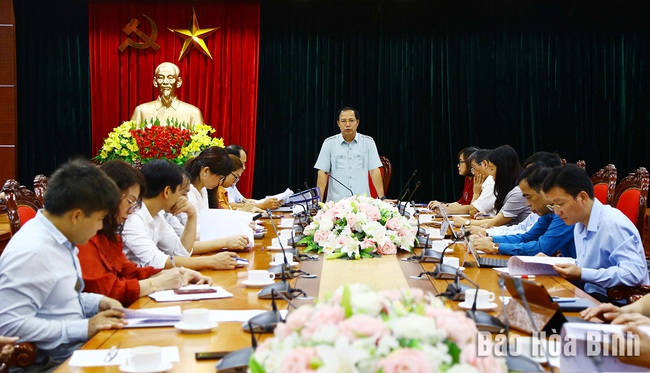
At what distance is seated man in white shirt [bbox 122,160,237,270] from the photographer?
121 inches

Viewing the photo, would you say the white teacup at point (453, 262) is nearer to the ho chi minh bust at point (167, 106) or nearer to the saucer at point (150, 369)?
the saucer at point (150, 369)

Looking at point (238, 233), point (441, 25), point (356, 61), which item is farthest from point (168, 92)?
point (238, 233)

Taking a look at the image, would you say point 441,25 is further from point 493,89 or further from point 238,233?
point 238,233

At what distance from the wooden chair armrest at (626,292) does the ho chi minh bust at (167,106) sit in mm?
5397

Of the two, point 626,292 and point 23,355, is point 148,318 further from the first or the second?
point 626,292

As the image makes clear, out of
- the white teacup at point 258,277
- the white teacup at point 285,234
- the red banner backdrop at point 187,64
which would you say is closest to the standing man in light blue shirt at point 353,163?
the red banner backdrop at point 187,64

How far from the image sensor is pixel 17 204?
3252mm

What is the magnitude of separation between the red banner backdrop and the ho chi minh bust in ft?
1.47

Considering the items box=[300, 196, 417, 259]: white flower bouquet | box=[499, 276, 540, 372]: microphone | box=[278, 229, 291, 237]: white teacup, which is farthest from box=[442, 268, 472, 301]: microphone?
box=[278, 229, 291, 237]: white teacup

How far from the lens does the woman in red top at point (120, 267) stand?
2535mm

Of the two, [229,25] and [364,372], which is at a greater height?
[229,25]

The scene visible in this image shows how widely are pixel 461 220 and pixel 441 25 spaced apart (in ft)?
12.7

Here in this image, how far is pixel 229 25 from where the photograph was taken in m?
8.16

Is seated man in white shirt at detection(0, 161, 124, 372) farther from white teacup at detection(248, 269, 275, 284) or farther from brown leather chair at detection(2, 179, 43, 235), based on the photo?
brown leather chair at detection(2, 179, 43, 235)
